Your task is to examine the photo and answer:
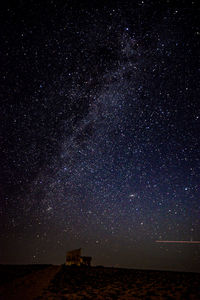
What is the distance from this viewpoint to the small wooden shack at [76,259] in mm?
31797

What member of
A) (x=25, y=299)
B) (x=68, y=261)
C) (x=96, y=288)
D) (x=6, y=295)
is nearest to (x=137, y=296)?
(x=96, y=288)

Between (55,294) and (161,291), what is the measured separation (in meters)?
5.46

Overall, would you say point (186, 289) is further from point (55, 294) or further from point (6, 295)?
point (6, 295)

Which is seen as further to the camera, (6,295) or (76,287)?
(76,287)

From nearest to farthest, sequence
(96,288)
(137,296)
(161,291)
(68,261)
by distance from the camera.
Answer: (137,296), (161,291), (96,288), (68,261)

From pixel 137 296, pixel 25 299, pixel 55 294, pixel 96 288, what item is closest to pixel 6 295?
pixel 25 299

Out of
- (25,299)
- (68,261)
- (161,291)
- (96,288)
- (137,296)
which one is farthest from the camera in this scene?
(68,261)

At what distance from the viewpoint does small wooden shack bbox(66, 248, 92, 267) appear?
3180 cm

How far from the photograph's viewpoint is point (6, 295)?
33.6 feet

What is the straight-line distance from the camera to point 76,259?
3216 centimetres

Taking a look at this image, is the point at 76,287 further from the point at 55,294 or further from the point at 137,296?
the point at 137,296

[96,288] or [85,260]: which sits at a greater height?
[96,288]

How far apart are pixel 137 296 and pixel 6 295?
6352mm

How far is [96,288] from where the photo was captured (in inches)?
469
